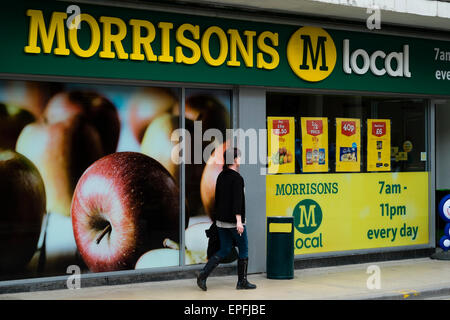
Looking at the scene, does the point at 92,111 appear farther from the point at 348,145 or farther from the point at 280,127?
the point at 348,145

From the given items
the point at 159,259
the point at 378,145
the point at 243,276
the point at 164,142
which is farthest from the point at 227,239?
the point at 378,145

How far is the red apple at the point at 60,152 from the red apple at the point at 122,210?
0.15 metres

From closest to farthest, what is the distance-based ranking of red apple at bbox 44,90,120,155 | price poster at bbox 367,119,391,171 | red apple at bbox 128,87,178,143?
red apple at bbox 44,90,120,155 < red apple at bbox 128,87,178,143 < price poster at bbox 367,119,391,171

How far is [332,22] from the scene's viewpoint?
11828 mm

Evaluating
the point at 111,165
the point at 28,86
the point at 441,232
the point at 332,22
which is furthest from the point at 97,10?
the point at 441,232

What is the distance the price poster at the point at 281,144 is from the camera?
11508mm

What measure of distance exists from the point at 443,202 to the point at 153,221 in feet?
18.8

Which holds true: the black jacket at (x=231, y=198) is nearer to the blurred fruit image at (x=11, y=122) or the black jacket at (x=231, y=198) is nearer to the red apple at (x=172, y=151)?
the red apple at (x=172, y=151)

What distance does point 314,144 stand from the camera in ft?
39.4

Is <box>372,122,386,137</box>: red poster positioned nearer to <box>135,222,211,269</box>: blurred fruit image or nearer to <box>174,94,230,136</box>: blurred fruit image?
<box>174,94,230,136</box>: blurred fruit image

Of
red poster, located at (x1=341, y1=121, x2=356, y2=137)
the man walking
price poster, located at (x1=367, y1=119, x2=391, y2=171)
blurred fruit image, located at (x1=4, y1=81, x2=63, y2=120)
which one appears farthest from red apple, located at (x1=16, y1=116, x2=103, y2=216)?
price poster, located at (x1=367, y1=119, x2=391, y2=171)

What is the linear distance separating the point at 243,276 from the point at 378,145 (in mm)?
4480

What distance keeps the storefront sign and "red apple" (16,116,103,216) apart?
82cm

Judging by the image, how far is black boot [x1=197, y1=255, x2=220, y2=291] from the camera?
31.3 ft
